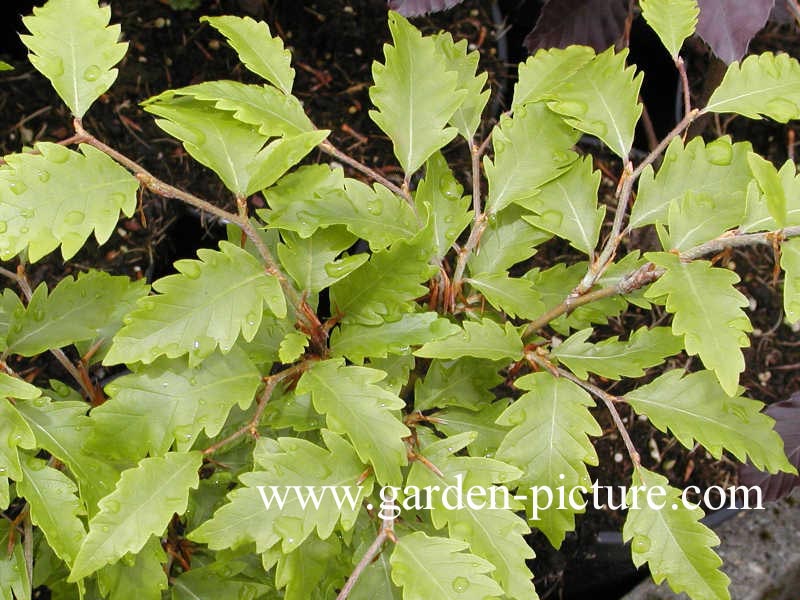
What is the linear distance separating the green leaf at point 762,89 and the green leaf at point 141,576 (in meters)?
0.94

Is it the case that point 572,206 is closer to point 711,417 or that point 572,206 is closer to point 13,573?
point 711,417

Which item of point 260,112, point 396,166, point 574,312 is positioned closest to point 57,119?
point 396,166

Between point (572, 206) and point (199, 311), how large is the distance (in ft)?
1.74

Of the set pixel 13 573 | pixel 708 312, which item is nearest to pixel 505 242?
pixel 708 312

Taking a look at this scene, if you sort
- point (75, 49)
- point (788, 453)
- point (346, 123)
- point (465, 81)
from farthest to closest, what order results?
1. point (346, 123)
2. point (788, 453)
3. point (465, 81)
4. point (75, 49)

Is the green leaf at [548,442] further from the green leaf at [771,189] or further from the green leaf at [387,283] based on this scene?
the green leaf at [771,189]

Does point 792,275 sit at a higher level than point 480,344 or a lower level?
higher

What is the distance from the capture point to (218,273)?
91cm

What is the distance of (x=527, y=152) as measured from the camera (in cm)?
107

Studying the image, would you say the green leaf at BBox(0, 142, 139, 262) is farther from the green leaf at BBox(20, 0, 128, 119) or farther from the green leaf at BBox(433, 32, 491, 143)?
the green leaf at BBox(433, 32, 491, 143)

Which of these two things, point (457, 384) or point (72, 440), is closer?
point (72, 440)

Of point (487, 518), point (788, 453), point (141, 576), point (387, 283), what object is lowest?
point (788, 453)

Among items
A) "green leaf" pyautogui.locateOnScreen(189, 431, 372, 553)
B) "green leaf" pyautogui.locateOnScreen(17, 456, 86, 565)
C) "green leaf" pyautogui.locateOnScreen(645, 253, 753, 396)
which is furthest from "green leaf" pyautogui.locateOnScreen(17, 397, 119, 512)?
"green leaf" pyautogui.locateOnScreen(645, 253, 753, 396)

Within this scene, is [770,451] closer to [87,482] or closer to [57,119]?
[87,482]
